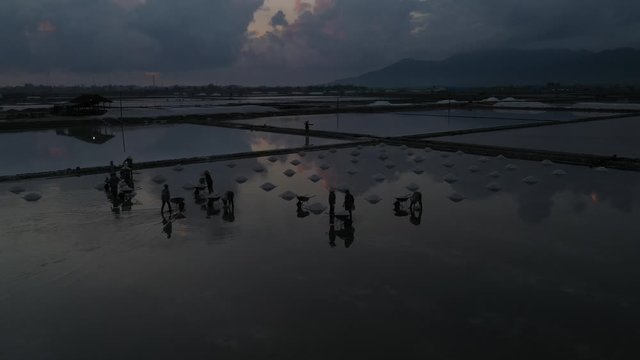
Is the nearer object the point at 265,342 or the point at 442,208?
the point at 265,342

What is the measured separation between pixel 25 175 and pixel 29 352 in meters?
18.3

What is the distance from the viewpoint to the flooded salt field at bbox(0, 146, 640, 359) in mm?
9211

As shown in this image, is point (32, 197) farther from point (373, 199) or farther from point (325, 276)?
point (325, 276)

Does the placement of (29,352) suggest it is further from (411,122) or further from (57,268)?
(411,122)

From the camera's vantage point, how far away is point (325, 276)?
1208 cm

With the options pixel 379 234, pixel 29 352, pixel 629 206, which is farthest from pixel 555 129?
pixel 29 352

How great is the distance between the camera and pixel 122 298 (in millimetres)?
10930

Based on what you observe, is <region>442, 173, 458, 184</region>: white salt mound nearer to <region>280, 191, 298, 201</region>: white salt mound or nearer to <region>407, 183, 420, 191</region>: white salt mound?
<region>407, 183, 420, 191</region>: white salt mound

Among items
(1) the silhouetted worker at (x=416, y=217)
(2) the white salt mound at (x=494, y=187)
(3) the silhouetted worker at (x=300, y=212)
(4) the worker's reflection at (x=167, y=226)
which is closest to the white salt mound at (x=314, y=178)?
(3) the silhouetted worker at (x=300, y=212)

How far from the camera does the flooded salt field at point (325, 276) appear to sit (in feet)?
30.2

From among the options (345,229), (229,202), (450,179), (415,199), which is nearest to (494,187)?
Result: (450,179)

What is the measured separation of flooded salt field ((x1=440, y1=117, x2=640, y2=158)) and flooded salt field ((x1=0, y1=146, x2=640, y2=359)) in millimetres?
12825

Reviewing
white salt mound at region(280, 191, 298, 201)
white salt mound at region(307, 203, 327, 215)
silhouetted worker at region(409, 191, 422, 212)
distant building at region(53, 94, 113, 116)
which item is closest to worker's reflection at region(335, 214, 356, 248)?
white salt mound at region(307, 203, 327, 215)

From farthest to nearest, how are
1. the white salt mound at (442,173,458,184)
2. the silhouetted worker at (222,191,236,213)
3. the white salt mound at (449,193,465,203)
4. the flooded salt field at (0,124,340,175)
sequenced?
1. the flooded salt field at (0,124,340,175)
2. the white salt mound at (442,173,458,184)
3. the white salt mound at (449,193,465,203)
4. the silhouetted worker at (222,191,236,213)
